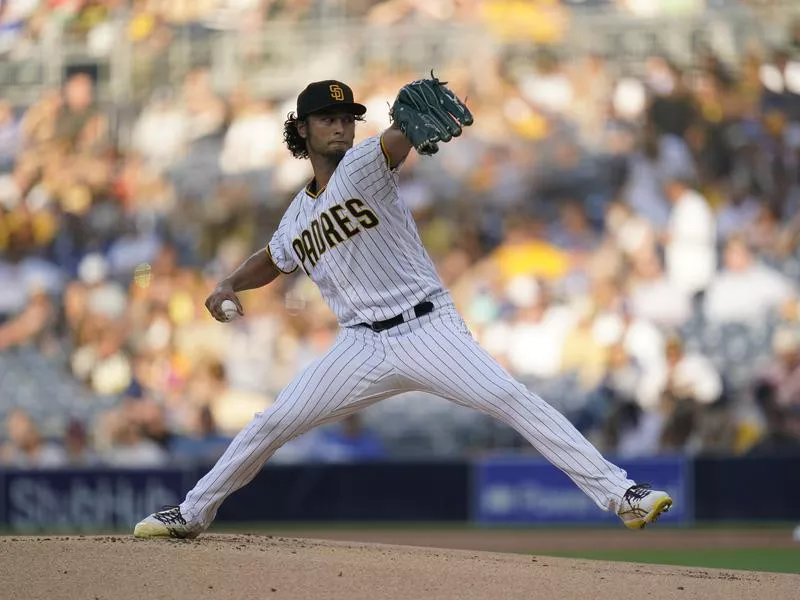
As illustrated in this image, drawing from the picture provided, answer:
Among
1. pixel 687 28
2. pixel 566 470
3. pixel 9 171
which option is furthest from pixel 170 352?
pixel 566 470

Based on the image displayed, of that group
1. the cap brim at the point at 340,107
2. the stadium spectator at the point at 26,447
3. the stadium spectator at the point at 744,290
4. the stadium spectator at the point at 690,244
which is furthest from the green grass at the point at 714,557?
the stadium spectator at the point at 26,447

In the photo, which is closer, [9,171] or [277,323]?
[277,323]

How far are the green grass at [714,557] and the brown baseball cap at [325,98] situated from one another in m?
4.12

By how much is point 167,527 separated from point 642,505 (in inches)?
71.8

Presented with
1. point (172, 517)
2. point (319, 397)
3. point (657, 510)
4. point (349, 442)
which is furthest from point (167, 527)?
point (349, 442)

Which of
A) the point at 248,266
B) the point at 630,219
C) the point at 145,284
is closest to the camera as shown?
the point at 248,266

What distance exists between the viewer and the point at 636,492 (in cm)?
460

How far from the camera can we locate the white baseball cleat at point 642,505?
453 cm

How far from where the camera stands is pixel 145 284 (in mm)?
12188

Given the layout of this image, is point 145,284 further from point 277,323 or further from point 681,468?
point 681,468

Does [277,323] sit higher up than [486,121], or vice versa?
[486,121]

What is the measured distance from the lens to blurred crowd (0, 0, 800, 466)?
11.0 m

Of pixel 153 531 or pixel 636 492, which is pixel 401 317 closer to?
pixel 636 492

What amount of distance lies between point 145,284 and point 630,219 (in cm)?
435
